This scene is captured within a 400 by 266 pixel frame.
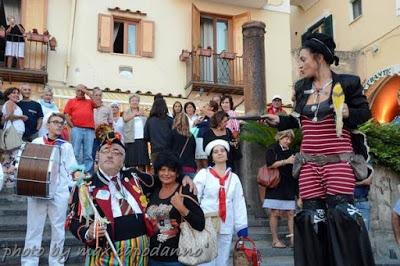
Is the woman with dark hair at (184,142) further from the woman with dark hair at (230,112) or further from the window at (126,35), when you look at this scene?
the window at (126,35)

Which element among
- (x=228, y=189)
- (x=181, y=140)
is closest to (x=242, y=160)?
(x=181, y=140)

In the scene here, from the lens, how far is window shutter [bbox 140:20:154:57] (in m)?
18.7

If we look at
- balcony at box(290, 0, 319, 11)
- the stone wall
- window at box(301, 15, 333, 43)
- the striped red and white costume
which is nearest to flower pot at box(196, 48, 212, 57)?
window at box(301, 15, 333, 43)

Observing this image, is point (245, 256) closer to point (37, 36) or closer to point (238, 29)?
point (37, 36)

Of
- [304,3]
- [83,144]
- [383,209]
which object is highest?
[304,3]

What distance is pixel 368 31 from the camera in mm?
21484

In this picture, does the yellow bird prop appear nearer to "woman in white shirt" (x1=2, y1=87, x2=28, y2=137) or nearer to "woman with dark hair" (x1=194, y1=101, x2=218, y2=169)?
"woman with dark hair" (x1=194, y1=101, x2=218, y2=169)

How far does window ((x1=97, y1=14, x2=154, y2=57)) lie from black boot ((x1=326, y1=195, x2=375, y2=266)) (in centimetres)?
1578

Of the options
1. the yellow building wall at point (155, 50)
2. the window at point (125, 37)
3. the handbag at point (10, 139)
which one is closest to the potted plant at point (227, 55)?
the yellow building wall at point (155, 50)

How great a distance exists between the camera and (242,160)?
9.24 meters

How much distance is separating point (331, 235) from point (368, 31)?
65.0ft

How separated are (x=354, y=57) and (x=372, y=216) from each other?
15.0 meters

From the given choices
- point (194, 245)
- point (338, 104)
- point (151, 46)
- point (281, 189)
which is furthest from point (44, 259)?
point (151, 46)

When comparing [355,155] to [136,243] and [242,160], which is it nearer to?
[136,243]
